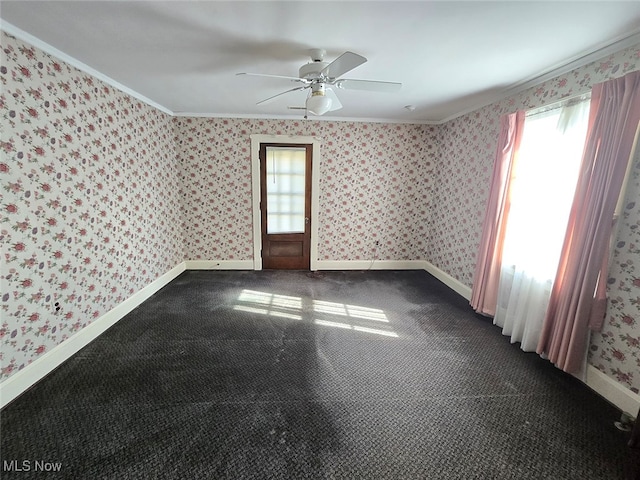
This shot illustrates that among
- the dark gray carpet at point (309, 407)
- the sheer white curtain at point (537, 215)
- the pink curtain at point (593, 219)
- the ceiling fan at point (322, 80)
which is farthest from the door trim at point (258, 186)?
the pink curtain at point (593, 219)

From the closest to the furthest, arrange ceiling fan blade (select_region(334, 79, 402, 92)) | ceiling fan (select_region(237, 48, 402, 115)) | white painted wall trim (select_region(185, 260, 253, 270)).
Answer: ceiling fan (select_region(237, 48, 402, 115)) < ceiling fan blade (select_region(334, 79, 402, 92)) < white painted wall trim (select_region(185, 260, 253, 270))

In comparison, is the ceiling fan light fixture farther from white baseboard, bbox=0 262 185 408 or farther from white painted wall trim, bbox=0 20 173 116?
white baseboard, bbox=0 262 185 408

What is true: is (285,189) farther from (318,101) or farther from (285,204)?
(318,101)

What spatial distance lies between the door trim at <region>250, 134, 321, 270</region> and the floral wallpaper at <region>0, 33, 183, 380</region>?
1390mm

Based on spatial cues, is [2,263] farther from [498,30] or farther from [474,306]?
[474,306]

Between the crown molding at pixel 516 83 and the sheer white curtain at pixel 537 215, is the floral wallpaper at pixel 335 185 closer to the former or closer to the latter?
the crown molding at pixel 516 83

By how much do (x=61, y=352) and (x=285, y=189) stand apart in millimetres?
3085

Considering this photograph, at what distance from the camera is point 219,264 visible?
4461 millimetres

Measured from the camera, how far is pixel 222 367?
7.14 feet

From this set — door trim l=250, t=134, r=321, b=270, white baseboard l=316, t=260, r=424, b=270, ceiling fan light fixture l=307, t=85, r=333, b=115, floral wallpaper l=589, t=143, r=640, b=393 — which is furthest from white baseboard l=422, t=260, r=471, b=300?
ceiling fan light fixture l=307, t=85, r=333, b=115

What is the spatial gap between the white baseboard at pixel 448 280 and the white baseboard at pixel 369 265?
0.16m

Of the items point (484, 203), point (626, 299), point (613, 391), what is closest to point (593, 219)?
point (626, 299)

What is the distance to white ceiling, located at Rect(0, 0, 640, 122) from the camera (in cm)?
149

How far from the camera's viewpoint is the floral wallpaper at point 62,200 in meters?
1.79
